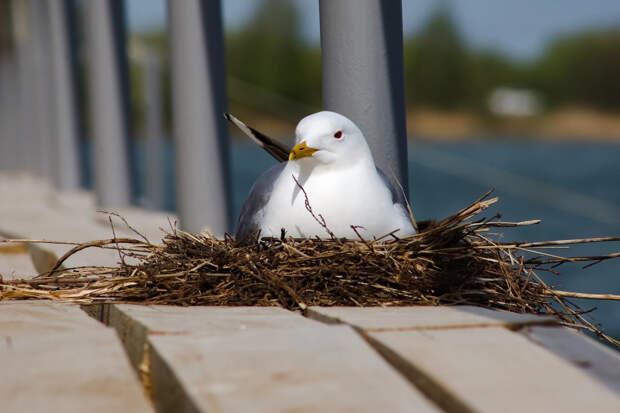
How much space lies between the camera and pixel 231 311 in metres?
2.20

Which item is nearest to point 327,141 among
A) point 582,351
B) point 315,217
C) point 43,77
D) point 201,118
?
point 315,217

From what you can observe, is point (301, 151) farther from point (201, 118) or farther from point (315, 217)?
point (201, 118)

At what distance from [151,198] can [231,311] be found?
21.7 ft

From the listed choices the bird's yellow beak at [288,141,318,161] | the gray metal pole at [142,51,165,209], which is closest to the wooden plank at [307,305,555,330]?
the bird's yellow beak at [288,141,318,161]

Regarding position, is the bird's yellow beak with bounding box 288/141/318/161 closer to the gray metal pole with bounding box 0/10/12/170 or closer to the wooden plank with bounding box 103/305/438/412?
the wooden plank with bounding box 103/305/438/412

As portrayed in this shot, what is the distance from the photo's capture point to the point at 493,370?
1660 mm

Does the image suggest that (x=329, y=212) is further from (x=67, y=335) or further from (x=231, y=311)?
(x=67, y=335)

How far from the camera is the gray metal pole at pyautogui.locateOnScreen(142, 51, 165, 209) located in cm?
862

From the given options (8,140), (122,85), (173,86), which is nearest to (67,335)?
(173,86)

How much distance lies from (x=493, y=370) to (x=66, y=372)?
2.51 feet

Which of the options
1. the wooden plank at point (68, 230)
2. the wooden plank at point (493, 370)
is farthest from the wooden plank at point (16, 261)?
the wooden plank at point (493, 370)

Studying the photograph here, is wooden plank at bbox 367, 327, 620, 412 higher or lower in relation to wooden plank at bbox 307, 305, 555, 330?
lower

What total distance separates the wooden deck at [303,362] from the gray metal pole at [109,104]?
487 centimetres

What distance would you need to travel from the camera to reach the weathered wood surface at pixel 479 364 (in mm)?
1518
